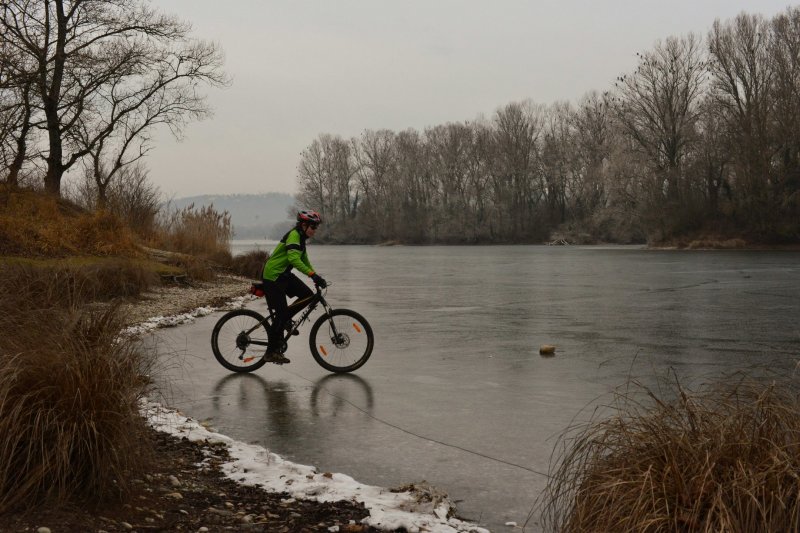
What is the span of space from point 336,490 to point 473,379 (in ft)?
15.1

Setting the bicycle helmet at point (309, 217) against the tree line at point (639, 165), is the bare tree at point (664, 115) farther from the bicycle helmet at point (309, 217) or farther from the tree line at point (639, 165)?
the bicycle helmet at point (309, 217)

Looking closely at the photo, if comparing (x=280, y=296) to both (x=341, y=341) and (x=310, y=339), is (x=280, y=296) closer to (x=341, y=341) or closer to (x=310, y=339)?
(x=310, y=339)

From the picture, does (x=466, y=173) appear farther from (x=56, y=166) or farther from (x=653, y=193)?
(x=56, y=166)

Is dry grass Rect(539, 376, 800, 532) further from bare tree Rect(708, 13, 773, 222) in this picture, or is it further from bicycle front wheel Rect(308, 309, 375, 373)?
bare tree Rect(708, 13, 773, 222)

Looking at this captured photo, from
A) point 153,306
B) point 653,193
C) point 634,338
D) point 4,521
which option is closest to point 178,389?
point 4,521

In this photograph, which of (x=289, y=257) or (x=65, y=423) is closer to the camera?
(x=65, y=423)

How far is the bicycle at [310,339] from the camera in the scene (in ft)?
32.6

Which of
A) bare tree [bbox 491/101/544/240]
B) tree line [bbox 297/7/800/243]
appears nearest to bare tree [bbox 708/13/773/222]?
tree line [bbox 297/7/800/243]

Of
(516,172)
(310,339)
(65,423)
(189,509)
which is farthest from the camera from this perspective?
(516,172)

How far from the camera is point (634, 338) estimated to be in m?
12.7

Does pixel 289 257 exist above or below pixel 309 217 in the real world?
below

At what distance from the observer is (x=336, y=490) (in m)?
4.98

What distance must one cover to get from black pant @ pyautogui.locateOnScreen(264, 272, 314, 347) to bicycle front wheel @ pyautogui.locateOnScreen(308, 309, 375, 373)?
1.29 feet

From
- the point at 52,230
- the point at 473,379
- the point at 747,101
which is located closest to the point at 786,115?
the point at 747,101
